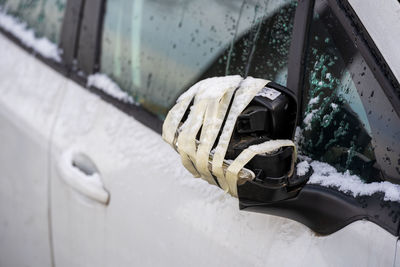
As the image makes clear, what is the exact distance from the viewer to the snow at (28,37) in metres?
2.04

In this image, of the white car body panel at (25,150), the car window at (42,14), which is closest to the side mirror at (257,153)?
the white car body panel at (25,150)

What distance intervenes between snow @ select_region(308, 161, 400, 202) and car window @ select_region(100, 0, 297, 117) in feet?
0.77

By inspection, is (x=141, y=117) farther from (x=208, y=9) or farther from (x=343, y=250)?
(x=343, y=250)

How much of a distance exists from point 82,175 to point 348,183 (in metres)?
0.86

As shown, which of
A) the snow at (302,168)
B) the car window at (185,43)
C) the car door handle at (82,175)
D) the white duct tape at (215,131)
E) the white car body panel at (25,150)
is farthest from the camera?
the white car body panel at (25,150)

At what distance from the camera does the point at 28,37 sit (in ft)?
7.11

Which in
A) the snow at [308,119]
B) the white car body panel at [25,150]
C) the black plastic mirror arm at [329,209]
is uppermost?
the snow at [308,119]

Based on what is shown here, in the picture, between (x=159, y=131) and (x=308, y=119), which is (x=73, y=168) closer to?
(x=159, y=131)

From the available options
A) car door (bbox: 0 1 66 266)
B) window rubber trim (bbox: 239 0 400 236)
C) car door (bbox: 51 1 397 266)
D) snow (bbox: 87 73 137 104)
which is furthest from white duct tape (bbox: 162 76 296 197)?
car door (bbox: 0 1 66 266)

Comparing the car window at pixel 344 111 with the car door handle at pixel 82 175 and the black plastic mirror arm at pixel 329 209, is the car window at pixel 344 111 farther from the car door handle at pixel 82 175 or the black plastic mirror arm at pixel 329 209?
→ the car door handle at pixel 82 175

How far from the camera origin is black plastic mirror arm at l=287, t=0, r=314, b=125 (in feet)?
4.39

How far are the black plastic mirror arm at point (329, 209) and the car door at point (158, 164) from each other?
0.06 feet

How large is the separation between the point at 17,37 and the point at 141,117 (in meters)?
0.83

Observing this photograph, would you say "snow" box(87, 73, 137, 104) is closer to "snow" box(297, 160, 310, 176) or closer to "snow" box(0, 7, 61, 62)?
"snow" box(0, 7, 61, 62)
